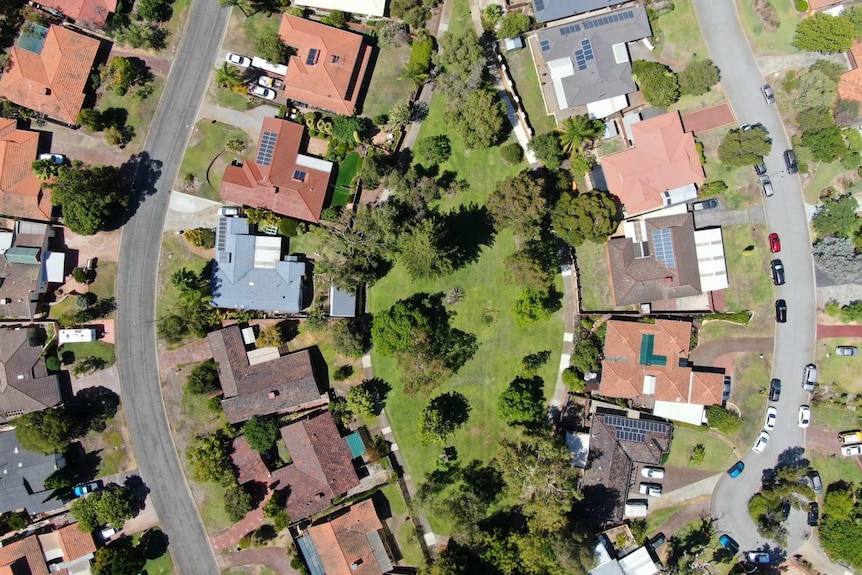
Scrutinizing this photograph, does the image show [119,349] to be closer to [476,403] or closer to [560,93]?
[476,403]

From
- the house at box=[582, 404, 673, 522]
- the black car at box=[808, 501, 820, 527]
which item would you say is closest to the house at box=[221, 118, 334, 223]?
the house at box=[582, 404, 673, 522]

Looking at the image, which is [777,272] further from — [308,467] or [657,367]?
[308,467]

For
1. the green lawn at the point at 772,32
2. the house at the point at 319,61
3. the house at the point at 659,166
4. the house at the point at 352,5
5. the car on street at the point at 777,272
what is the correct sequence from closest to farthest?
the house at the point at 319,61, the house at the point at 352,5, the house at the point at 659,166, the car on street at the point at 777,272, the green lawn at the point at 772,32

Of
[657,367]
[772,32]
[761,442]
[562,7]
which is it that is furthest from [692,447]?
[562,7]

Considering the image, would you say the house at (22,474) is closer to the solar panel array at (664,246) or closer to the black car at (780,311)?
the solar panel array at (664,246)

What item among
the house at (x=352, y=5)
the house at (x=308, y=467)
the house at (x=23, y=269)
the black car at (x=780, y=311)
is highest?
the house at (x=352, y=5)

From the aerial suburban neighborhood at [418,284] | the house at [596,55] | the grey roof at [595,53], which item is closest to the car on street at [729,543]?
the aerial suburban neighborhood at [418,284]
